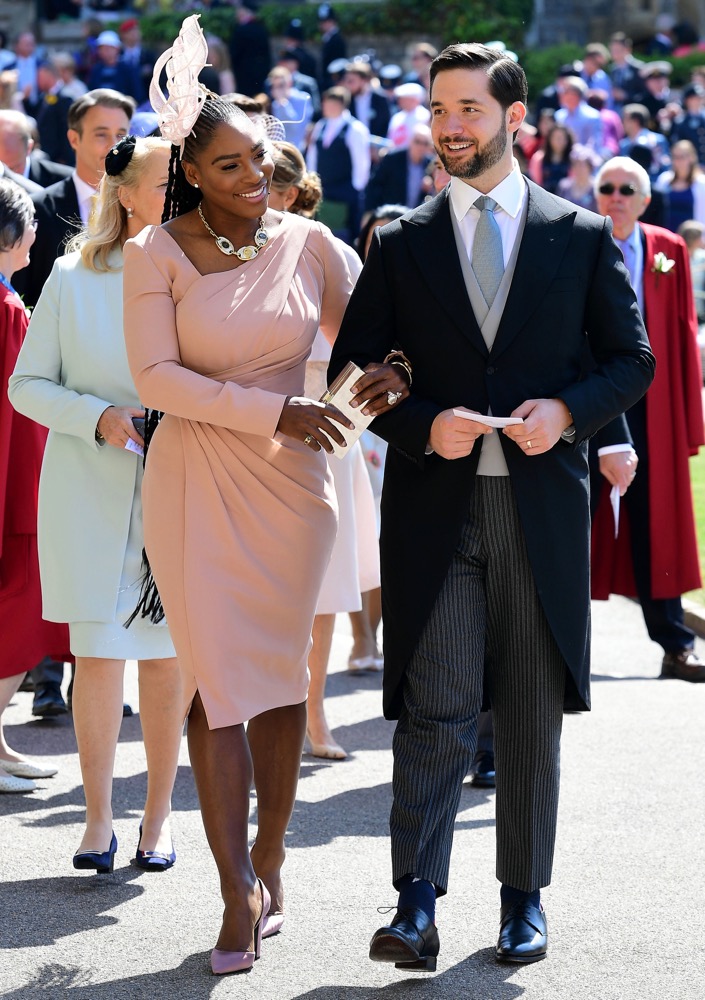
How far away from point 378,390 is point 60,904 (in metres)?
1.82

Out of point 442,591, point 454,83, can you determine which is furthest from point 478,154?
point 442,591

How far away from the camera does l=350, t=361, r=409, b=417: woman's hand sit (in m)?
3.93

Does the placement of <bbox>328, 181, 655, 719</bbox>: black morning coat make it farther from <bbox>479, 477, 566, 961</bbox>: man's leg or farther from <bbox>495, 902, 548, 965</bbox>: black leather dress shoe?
<bbox>495, 902, 548, 965</bbox>: black leather dress shoe

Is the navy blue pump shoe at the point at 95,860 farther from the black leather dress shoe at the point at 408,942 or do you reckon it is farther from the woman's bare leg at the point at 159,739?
the black leather dress shoe at the point at 408,942

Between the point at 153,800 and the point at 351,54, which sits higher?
the point at 351,54

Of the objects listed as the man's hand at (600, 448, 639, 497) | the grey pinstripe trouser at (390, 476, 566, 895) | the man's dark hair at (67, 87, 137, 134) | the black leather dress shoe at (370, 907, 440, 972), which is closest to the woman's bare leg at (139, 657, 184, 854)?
the grey pinstripe trouser at (390, 476, 566, 895)

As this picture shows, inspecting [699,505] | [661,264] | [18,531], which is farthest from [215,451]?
[699,505]

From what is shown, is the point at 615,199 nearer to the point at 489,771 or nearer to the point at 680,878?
the point at 489,771

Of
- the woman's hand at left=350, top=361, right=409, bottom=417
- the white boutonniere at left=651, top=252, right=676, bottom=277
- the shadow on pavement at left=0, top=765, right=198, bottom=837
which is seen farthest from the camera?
the white boutonniere at left=651, top=252, right=676, bottom=277

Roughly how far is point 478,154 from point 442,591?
1.10 meters

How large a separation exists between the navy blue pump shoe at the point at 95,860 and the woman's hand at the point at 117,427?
1.23m

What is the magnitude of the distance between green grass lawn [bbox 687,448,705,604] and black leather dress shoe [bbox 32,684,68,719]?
343cm

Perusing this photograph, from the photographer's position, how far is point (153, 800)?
491 cm

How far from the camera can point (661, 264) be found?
7.32 meters
